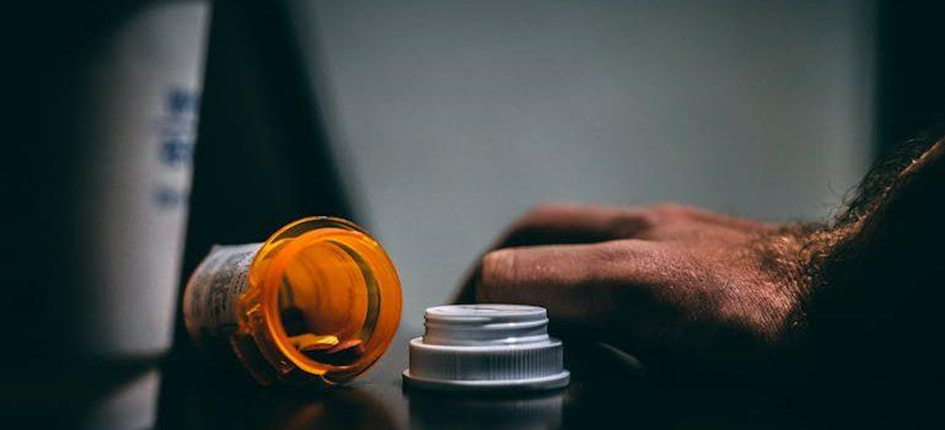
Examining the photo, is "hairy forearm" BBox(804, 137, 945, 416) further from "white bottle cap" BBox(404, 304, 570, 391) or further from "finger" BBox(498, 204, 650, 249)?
"finger" BBox(498, 204, 650, 249)

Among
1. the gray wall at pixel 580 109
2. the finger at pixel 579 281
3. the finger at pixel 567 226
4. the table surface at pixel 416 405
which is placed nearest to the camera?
the table surface at pixel 416 405

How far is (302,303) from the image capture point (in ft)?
1.52

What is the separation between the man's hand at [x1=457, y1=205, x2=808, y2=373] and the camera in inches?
17.0

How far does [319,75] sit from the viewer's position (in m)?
0.96

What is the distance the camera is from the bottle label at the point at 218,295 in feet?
1.39

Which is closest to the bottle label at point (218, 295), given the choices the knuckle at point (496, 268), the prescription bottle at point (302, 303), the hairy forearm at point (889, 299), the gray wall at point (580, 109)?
the prescription bottle at point (302, 303)

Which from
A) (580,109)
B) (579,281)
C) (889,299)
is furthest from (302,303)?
(580,109)

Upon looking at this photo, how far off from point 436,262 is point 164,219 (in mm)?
596

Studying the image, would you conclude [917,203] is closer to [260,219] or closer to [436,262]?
[260,219]

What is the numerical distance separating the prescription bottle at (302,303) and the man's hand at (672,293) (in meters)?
0.09

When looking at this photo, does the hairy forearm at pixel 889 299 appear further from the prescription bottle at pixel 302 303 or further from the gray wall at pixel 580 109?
the gray wall at pixel 580 109

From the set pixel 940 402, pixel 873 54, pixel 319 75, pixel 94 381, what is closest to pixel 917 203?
pixel 940 402

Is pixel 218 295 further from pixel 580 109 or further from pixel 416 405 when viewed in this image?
pixel 580 109

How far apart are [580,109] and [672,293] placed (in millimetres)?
675
